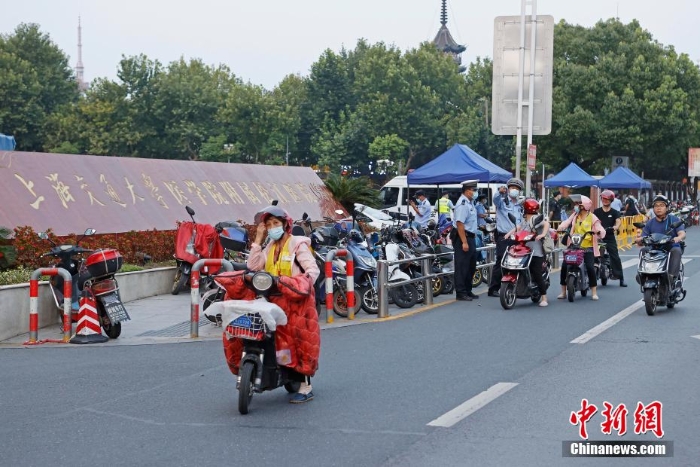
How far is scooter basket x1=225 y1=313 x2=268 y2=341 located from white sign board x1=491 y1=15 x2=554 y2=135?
56.2ft

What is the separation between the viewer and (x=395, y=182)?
3912 cm

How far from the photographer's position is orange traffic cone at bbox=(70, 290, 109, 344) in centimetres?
1132

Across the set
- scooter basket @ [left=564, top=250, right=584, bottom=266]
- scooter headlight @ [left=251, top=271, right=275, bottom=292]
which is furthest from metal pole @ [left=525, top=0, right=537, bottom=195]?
scooter headlight @ [left=251, top=271, right=275, bottom=292]

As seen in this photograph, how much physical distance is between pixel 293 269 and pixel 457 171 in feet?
47.2

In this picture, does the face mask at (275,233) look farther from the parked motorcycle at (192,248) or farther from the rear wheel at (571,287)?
the rear wheel at (571,287)

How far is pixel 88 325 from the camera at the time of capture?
1140 cm

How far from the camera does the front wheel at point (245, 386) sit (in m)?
7.19

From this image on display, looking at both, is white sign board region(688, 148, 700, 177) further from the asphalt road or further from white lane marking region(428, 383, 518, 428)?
white lane marking region(428, 383, 518, 428)

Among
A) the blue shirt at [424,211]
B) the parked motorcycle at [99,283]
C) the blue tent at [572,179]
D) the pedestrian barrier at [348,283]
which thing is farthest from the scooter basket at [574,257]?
the blue tent at [572,179]

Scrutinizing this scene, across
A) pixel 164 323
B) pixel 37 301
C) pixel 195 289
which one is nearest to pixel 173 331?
pixel 164 323

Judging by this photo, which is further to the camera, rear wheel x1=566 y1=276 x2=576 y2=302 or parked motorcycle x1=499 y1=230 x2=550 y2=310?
rear wheel x1=566 y1=276 x2=576 y2=302

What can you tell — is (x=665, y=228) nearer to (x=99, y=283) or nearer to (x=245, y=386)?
(x=99, y=283)

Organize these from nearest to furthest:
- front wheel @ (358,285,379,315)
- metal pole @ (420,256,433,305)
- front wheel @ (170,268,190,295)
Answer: front wheel @ (358,285,379,315) < metal pole @ (420,256,433,305) < front wheel @ (170,268,190,295)

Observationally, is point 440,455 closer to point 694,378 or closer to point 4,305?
point 694,378
